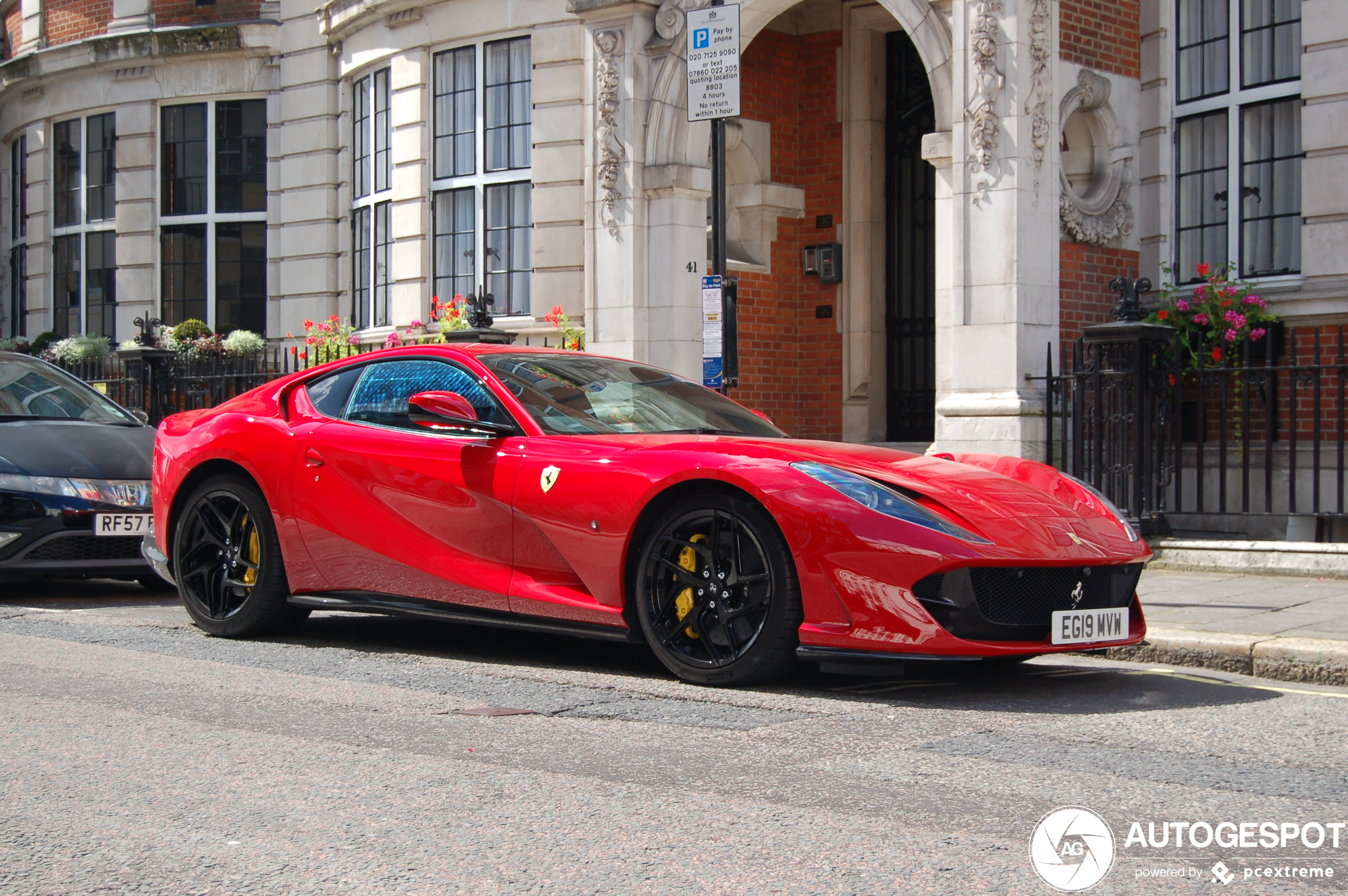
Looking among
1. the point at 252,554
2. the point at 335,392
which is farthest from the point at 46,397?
the point at 335,392

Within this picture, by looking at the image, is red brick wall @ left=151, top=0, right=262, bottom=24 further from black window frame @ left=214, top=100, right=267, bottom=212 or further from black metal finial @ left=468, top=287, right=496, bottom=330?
black metal finial @ left=468, top=287, right=496, bottom=330

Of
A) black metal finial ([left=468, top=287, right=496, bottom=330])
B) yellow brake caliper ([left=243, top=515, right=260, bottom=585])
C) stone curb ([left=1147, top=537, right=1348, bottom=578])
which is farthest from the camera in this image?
black metal finial ([left=468, top=287, right=496, bottom=330])

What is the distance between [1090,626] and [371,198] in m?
A: 14.6

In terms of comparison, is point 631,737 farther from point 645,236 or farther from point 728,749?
point 645,236

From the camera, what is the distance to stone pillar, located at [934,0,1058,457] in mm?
11531

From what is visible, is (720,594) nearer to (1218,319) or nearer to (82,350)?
(1218,319)

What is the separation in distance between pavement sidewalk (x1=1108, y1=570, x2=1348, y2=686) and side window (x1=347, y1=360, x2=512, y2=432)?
129 inches

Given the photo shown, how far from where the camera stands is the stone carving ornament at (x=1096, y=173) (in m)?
12.1

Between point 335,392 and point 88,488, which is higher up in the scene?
point 335,392

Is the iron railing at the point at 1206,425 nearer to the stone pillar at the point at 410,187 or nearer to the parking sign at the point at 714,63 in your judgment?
the parking sign at the point at 714,63

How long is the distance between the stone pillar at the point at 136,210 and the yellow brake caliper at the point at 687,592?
56.8 ft

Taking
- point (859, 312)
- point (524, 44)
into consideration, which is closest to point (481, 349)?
point (859, 312)

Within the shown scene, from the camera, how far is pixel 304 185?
19.9 metres

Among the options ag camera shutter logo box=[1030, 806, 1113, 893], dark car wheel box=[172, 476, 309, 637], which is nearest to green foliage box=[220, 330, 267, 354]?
dark car wheel box=[172, 476, 309, 637]
